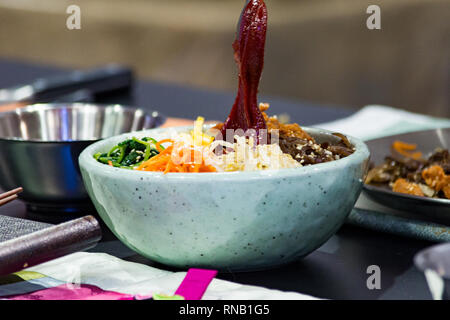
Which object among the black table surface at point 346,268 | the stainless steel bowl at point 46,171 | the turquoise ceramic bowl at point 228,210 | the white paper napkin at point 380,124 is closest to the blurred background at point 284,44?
the white paper napkin at point 380,124

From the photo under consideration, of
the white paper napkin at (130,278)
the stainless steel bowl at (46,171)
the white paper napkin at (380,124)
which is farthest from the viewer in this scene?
the white paper napkin at (380,124)

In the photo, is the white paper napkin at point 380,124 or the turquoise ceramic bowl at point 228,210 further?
the white paper napkin at point 380,124

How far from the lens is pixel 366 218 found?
95cm

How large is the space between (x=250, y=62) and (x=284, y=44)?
340 centimetres

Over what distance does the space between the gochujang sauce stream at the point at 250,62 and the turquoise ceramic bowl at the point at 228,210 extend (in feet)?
0.44

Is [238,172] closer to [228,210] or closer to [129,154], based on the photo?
[228,210]

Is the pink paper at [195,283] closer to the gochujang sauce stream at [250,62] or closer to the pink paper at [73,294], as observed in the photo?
the pink paper at [73,294]

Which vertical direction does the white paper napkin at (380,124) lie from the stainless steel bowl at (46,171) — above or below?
below

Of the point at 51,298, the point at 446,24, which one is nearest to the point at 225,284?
the point at 51,298

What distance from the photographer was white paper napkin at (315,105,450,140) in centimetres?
151

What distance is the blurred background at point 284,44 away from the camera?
385 centimetres

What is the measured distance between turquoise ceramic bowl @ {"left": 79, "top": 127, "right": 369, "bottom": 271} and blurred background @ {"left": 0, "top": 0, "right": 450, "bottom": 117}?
10.5 ft
